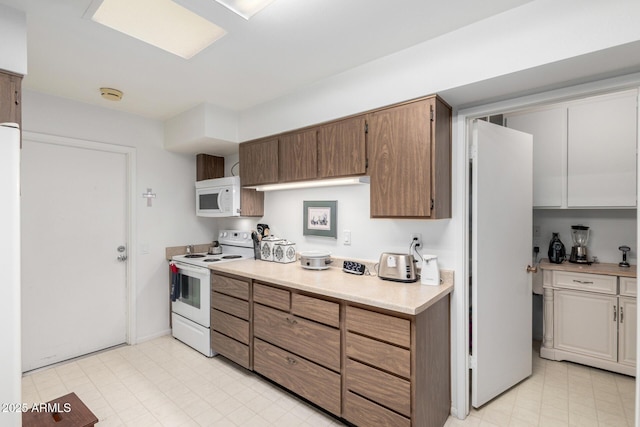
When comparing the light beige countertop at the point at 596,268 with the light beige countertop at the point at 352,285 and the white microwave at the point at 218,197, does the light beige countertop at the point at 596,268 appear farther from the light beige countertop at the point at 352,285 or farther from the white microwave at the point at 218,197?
the white microwave at the point at 218,197

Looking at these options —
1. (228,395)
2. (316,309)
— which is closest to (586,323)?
(316,309)

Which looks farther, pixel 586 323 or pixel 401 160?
pixel 586 323

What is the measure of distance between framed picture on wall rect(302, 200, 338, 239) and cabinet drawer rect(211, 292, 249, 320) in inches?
34.3

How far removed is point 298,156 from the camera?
8.64ft

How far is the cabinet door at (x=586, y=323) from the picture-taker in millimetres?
2605

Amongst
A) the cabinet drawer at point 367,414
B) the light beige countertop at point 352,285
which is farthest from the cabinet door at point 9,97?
the cabinet drawer at point 367,414

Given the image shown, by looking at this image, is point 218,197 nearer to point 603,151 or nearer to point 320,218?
point 320,218

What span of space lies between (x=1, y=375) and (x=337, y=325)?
1.57 meters

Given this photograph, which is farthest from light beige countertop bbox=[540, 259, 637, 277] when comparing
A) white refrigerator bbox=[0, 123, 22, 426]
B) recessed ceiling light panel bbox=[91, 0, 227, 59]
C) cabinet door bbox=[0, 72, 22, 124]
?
cabinet door bbox=[0, 72, 22, 124]

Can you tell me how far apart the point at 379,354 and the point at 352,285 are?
470mm

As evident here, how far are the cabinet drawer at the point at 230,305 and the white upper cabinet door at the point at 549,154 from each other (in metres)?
2.91

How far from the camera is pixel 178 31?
6.07 feet

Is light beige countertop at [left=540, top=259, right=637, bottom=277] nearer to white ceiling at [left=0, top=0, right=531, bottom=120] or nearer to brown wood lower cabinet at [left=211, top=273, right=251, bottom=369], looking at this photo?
white ceiling at [left=0, top=0, right=531, bottom=120]

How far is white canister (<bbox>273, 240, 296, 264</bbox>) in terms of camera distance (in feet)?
9.61
